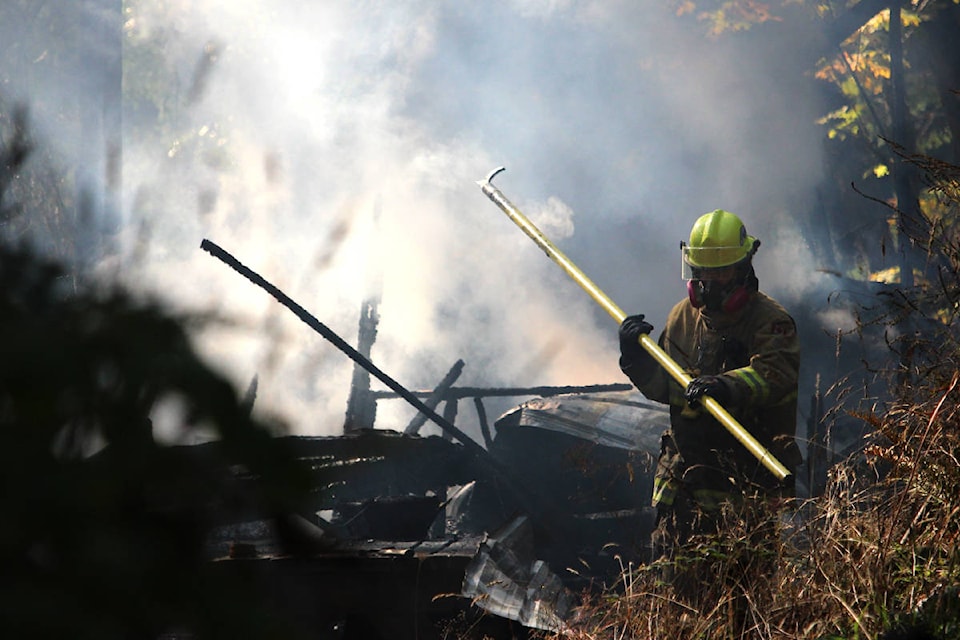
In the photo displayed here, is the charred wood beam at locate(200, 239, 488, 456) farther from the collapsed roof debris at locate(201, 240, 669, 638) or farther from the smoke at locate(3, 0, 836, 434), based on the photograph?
the smoke at locate(3, 0, 836, 434)

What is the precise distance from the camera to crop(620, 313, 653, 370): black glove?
4301 mm

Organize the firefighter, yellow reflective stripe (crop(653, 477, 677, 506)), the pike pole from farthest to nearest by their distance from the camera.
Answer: yellow reflective stripe (crop(653, 477, 677, 506)), the firefighter, the pike pole

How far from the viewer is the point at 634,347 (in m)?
4.37

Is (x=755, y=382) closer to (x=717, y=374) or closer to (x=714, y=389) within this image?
(x=714, y=389)

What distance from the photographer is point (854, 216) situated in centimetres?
1384

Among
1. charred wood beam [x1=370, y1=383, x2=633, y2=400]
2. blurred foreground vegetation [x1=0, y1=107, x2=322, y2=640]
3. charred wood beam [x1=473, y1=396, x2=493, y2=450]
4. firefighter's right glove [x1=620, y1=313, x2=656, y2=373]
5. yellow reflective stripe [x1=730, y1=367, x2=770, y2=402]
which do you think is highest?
charred wood beam [x1=370, y1=383, x2=633, y2=400]

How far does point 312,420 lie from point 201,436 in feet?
42.7

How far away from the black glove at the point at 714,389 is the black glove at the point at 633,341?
54cm

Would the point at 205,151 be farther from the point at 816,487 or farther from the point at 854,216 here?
the point at 816,487

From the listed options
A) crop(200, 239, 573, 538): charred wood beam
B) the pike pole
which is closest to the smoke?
crop(200, 239, 573, 538): charred wood beam

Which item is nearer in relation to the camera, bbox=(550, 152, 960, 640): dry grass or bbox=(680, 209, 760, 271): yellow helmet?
bbox=(550, 152, 960, 640): dry grass

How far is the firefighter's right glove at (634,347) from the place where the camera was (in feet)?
14.1

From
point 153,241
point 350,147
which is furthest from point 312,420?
point 153,241

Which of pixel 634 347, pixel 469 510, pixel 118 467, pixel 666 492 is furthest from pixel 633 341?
pixel 118 467
